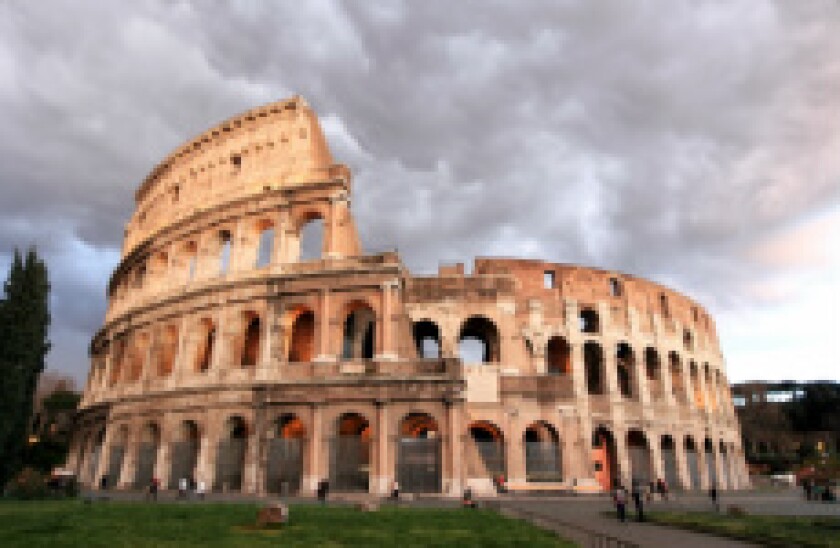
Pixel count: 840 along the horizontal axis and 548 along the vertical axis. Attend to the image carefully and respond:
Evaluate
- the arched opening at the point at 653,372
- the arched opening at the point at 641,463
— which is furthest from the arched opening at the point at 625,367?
the arched opening at the point at 641,463

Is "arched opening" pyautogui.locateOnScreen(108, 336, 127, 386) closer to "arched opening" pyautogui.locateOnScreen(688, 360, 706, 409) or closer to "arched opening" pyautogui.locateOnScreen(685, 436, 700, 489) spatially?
"arched opening" pyautogui.locateOnScreen(685, 436, 700, 489)

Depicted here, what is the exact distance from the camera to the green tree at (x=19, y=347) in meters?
19.4

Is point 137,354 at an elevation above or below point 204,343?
below

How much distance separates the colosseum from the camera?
68.5ft

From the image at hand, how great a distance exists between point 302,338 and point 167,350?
8031 millimetres

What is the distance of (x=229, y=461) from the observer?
2175cm

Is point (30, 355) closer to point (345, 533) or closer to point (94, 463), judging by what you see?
point (94, 463)

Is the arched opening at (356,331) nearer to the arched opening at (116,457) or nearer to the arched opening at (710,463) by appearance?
the arched opening at (116,457)

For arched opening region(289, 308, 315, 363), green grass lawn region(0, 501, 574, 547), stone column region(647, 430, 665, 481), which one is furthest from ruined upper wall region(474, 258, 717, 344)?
green grass lawn region(0, 501, 574, 547)

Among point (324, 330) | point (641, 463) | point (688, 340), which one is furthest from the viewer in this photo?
point (688, 340)

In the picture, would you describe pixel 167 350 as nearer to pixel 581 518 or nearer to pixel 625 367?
pixel 581 518

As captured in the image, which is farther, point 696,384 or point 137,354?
point 696,384

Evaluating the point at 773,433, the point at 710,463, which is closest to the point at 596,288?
the point at 710,463

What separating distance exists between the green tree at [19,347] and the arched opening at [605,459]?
2787cm
